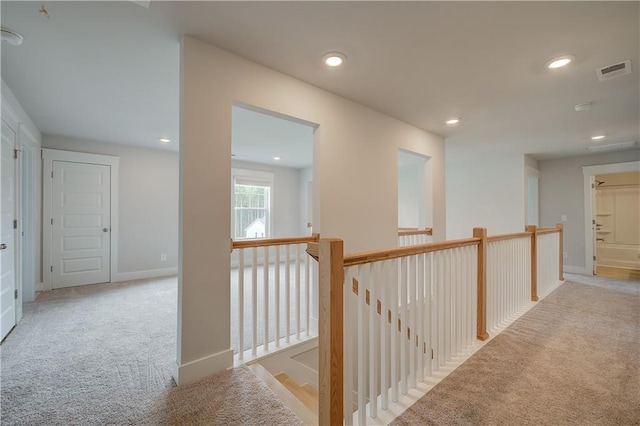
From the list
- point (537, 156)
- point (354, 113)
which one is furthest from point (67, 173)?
point (537, 156)

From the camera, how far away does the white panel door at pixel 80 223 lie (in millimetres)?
4266

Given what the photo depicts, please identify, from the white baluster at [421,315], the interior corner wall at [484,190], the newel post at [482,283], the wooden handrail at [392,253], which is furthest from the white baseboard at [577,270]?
the white baluster at [421,315]

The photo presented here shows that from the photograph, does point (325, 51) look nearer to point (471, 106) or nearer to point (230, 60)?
point (230, 60)

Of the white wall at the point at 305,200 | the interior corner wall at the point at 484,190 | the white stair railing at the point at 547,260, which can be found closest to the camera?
the white stair railing at the point at 547,260

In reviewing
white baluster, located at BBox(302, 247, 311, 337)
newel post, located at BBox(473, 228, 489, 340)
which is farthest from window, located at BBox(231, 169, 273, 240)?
newel post, located at BBox(473, 228, 489, 340)

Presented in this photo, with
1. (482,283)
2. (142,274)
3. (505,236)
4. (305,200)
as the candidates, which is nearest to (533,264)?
(505,236)

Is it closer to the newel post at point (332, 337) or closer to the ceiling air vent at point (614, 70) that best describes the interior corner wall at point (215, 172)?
the newel post at point (332, 337)

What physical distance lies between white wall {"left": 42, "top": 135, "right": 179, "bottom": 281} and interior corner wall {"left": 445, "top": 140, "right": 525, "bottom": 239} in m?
5.20

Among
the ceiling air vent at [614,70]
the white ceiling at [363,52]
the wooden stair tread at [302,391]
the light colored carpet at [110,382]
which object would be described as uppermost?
the white ceiling at [363,52]

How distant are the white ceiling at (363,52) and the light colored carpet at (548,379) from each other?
2328 mm

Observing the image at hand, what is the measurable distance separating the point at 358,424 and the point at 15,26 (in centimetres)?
322

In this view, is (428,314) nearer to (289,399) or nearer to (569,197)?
(289,399)

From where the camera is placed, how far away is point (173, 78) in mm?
2533

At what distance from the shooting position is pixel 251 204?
21.3ft
